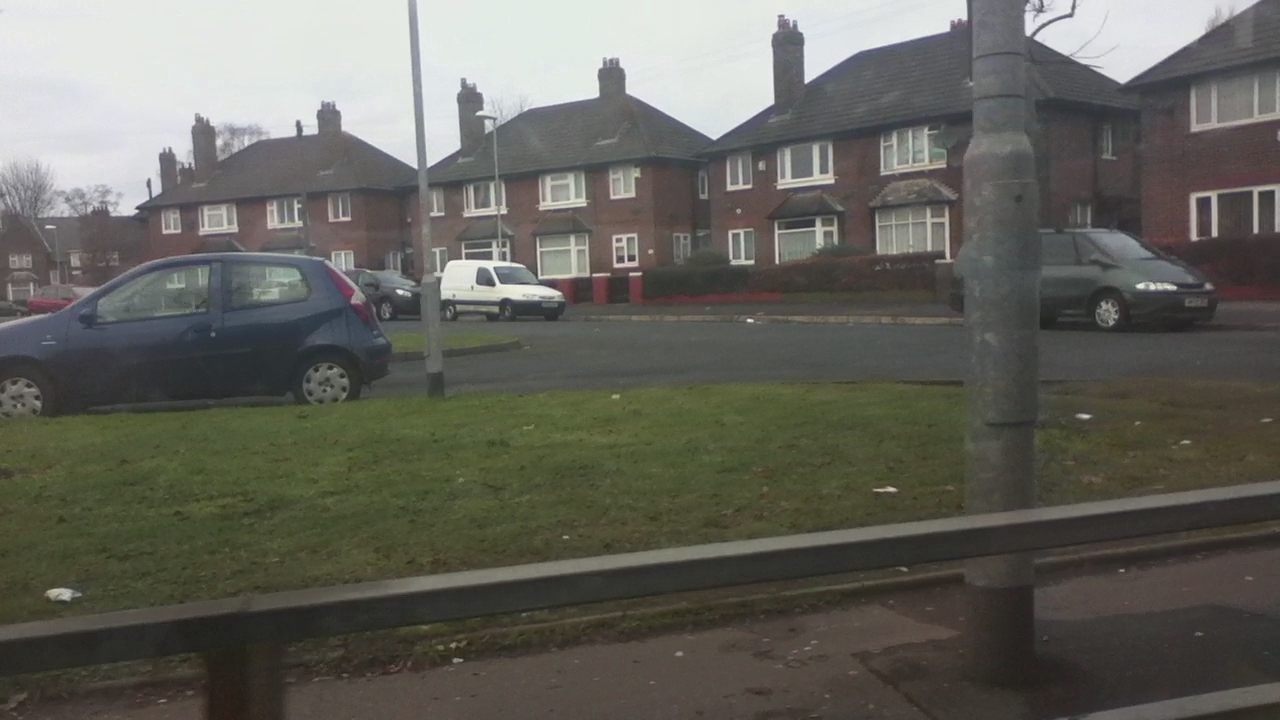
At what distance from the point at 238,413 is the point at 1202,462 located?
26.1ft

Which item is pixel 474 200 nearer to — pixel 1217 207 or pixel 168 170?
pixel 168 170

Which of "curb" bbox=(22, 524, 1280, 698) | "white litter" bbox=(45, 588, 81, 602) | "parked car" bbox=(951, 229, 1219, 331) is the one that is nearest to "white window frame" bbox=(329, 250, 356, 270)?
"parked car" bbox=(951, 229, 1219, 331)

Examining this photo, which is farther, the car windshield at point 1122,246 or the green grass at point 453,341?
the green grass at point 453,341

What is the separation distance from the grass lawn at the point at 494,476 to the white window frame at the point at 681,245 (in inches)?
1535

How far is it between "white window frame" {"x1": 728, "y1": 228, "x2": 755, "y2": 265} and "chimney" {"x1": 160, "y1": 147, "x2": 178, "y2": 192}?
20133mm

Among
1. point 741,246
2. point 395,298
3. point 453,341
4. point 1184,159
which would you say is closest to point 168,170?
point 395,298

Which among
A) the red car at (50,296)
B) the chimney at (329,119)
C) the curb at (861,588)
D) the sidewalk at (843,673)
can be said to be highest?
the chimney at (329,119)

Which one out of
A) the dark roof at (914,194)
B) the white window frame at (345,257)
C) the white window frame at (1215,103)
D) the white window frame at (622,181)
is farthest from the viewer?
the white window frame at (345,257)

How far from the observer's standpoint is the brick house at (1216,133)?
28.7 metres

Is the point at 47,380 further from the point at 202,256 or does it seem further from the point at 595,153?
the point at 595,153

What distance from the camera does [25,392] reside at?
11430 mm

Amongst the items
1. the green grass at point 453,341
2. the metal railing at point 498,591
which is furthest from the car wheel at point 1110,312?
the metal railing at point 498,591

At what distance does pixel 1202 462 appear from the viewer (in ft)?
26.3

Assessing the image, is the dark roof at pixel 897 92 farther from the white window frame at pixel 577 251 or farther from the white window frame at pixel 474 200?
the white window frame at pixel 474 200
